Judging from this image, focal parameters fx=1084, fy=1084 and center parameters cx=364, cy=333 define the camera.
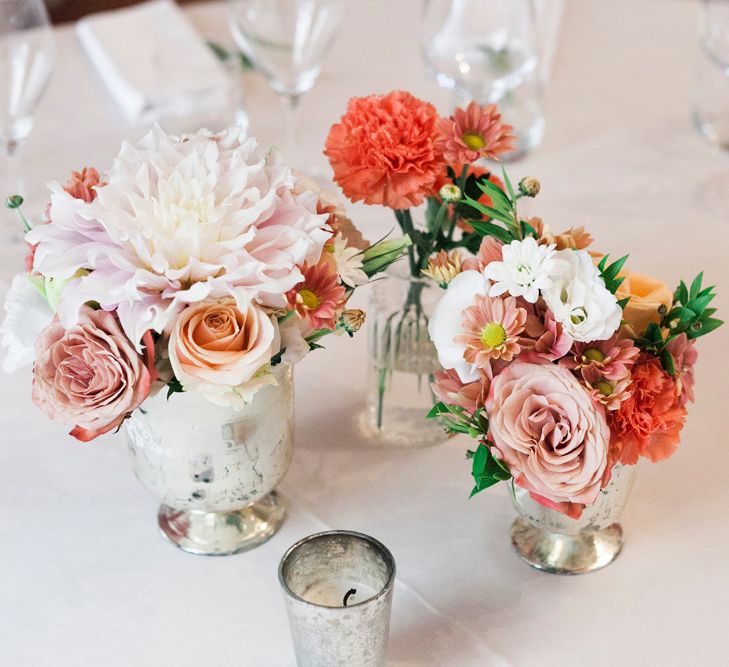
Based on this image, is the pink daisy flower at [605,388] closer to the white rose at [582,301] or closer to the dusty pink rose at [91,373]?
the white rose at [582,301]

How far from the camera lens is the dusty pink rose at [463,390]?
2.06ft

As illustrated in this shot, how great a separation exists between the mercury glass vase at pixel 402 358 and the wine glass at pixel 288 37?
42 cm

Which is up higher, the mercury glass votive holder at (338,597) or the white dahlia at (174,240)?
the white dahlia at (174,240)

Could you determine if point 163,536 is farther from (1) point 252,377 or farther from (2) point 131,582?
(1) point 252,377

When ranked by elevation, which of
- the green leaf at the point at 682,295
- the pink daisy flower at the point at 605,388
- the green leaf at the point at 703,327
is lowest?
the pink daisy flower at the point at 605,388

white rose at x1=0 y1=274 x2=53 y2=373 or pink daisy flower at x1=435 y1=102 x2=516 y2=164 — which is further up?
pink daisy flower at x1=435 y1=102 x2=516 y2=164

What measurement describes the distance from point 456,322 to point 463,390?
0.13ft

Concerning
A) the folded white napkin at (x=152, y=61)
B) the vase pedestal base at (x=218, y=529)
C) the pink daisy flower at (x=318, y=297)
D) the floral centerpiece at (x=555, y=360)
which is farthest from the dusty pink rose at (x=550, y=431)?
the folded white napkin at (x=152, y=61)

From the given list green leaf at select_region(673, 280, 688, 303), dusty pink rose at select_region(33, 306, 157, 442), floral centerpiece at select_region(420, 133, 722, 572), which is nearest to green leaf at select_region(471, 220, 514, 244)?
floral centerpiece at select_region(420, 133, 722, 572)

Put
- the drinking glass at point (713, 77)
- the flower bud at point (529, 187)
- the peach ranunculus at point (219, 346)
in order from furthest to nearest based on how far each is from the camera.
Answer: the drinking glass at point (713, 77) < the flower bud at point (529, 187) < the peach ranunculus at point (219, 346)

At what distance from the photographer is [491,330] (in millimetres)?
607

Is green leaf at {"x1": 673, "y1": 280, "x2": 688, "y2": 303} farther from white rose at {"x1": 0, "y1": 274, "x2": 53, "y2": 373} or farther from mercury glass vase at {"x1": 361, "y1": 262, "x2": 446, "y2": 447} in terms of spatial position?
white rose at {"x1": 0, "y1": 274, "x2": 53, "y2": 373}

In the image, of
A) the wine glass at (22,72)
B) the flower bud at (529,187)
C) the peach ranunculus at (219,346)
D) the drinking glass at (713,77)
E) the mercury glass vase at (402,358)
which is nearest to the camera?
the peach ranunculus at (219,346)

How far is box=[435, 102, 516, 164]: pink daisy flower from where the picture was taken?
0.71 metres
